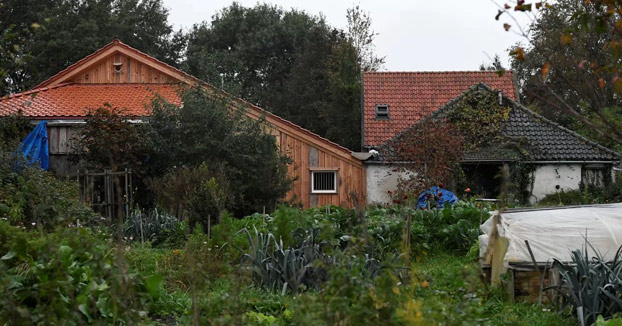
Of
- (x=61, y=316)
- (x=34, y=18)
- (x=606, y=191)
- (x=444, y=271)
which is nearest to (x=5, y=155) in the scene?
(x=444, y=271)

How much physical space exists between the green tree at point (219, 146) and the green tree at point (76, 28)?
1752 centimetres

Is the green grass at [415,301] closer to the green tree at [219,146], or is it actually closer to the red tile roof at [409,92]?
the green tree at [219,146]

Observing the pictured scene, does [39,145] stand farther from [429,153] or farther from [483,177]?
[483,177]

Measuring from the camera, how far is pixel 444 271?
1038 centimetres

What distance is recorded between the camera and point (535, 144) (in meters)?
26.0

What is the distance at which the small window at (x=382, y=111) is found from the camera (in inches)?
1179

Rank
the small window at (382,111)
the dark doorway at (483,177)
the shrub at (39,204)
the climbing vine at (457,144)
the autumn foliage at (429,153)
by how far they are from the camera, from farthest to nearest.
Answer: the small window at (382,111) → the dark doorway at (483,177) → the climbing vine at (457,144) → the autumn foliage at (429,153) → the shrub at (39,204)

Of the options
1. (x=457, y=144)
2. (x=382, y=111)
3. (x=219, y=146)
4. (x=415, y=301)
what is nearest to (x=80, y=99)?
Answer: (x=219, y=146)

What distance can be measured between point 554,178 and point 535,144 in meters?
1.24

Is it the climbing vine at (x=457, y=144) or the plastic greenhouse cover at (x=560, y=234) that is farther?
the climbing vine at (x=457, y=144)

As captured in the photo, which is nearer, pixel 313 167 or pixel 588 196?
pixel 588 196

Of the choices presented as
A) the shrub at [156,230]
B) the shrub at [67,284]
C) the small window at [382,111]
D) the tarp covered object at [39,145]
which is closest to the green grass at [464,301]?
the shrub at [67,284]

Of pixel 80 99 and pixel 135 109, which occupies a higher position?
pixel 80 99

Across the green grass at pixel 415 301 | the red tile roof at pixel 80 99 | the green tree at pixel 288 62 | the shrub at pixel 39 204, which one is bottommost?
the green grass at pixel 415 301
